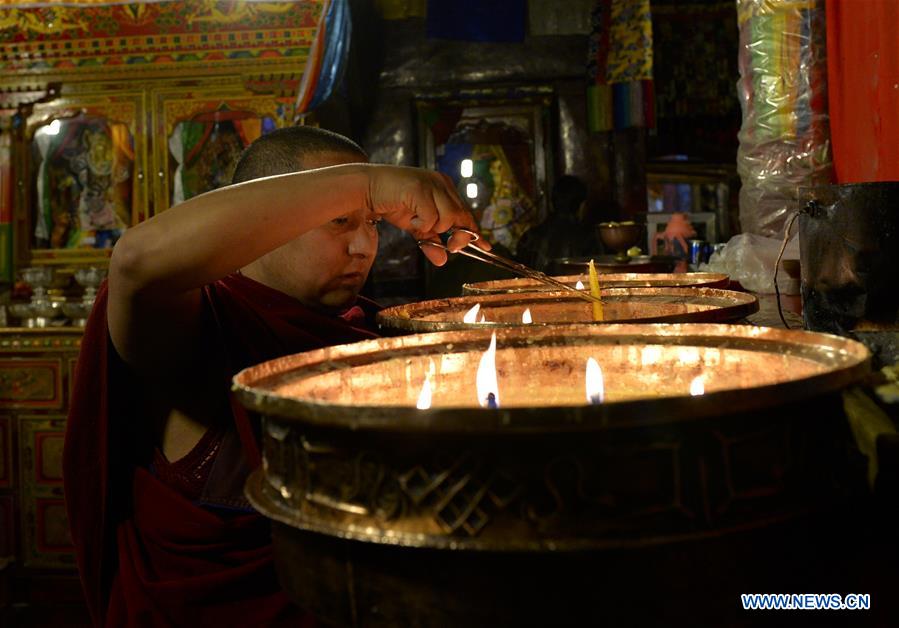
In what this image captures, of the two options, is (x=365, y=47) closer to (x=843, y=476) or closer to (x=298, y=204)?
(x=298, y=204)

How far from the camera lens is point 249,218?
3.43 feet

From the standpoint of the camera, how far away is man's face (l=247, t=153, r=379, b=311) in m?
1.64

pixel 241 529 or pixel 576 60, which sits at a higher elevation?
pixel 576 60

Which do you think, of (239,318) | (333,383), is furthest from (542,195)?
(333,383)

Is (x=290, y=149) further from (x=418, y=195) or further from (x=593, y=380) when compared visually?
(x=593, y=380)

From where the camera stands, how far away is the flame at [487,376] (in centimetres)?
86

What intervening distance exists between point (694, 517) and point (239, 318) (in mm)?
1069

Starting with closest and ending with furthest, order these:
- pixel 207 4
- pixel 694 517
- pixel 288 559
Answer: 1. pixel 694 517
2. pixel 288 559
3. pixel 207 4

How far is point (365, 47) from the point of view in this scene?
6.24 m

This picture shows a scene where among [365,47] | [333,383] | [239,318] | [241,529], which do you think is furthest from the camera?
[365,47]

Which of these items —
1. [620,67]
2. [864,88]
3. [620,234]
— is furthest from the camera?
[620,67]

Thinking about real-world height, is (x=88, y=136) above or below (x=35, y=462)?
above

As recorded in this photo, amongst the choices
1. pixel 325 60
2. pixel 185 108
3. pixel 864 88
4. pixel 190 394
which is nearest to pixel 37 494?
pixel 185 108

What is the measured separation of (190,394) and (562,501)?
3.29 feet
